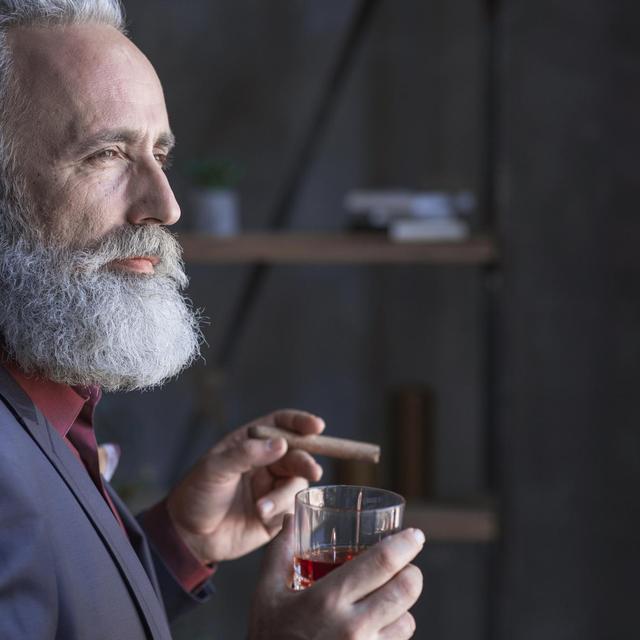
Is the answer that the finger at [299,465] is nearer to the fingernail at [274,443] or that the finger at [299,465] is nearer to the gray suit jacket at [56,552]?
the fingernail at [274,443]

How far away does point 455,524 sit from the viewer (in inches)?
88.2

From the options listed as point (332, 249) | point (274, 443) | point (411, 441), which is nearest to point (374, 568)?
point (274, 443)

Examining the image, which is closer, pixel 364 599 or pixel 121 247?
pixel 364 599

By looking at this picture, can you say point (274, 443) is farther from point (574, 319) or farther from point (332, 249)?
point (574, 319)

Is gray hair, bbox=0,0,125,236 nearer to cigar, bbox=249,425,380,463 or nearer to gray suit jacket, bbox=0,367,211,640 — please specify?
gray suit jacket, bbox=0,367,211,640

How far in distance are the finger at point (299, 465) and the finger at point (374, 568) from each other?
385 mm

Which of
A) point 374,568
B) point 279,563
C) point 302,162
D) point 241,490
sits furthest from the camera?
point 302,162

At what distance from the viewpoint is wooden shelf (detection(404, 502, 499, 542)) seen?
2.23 m

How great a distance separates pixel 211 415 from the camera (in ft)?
8.76

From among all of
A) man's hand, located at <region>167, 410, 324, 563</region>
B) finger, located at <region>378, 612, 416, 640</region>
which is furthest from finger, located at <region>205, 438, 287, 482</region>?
finger, located at <region>378, 612, 416, 640</region>

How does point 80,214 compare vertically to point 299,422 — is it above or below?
above

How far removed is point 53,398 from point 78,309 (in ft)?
0.31

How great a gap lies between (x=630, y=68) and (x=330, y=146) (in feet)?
2.63

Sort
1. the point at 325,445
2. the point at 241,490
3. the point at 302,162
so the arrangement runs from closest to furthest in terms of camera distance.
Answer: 1. the point at 325,445
2. the point at 241,490
3. the point at 302,162
